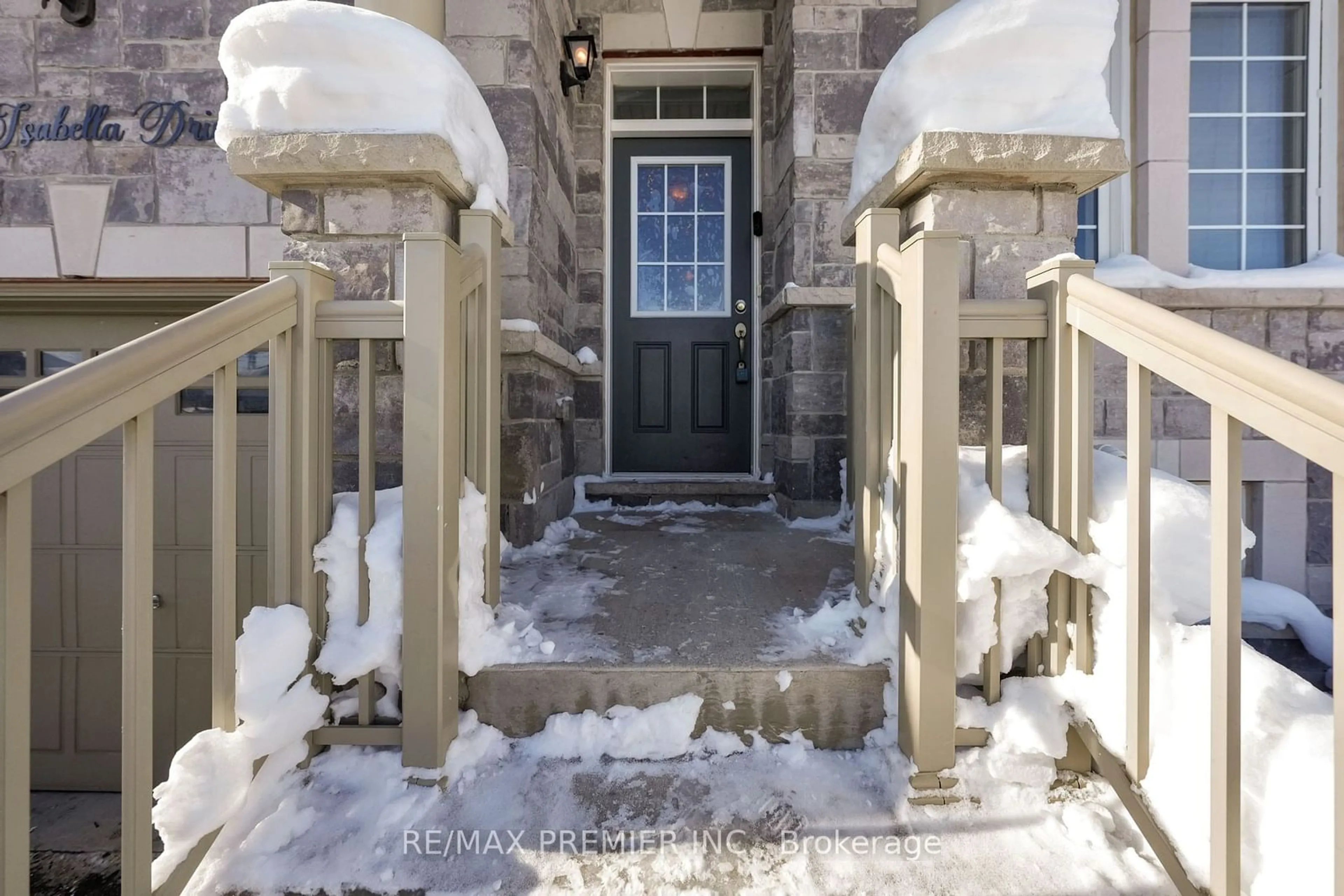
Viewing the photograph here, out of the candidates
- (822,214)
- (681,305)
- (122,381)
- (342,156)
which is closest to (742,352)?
(681,305)

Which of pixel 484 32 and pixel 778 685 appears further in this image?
pixel 484 32

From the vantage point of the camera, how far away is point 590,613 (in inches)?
65.5

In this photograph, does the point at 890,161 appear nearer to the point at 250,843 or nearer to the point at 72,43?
the point at 250,843

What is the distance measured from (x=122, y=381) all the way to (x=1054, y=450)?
162 cm

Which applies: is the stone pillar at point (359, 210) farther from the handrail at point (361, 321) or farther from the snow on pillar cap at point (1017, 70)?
the snow on pillar cap at point (1017, 70)

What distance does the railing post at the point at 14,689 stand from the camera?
663 millimetres

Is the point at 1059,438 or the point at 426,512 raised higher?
the point at 1059,438

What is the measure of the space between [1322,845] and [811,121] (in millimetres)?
3176

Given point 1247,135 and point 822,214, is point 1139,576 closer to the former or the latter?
point 822,214

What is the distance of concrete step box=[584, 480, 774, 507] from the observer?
3.50 meters

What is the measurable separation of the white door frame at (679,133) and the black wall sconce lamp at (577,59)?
0.45m

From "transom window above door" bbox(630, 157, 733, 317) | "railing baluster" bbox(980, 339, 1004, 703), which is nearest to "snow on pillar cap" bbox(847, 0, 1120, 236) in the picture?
"railing baluster" bbox(980, 339, 1004, 703)

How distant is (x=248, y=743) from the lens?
106 centimetres

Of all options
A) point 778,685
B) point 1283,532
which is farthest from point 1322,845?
point 1283,532
